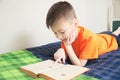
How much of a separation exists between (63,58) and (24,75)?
240 millimetres

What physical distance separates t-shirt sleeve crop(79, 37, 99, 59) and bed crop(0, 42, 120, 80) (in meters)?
0.04

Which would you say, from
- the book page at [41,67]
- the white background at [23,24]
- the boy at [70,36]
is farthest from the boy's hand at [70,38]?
the white background at [23,24]

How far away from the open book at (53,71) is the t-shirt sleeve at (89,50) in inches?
4.7

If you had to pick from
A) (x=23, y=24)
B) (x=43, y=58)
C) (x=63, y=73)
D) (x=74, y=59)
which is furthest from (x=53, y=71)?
(x=23, y=24)

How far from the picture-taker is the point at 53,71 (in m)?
0.81

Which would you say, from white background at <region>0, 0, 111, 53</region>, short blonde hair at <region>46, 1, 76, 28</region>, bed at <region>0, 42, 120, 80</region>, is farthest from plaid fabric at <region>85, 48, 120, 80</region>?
white background at <region>0, 0, 111, 53</region>

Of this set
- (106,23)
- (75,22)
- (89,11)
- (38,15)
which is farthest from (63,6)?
(106,23)

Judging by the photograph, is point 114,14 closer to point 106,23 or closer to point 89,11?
point 106,23

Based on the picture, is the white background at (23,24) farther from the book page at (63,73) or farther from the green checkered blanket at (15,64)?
the book page at (63,73)

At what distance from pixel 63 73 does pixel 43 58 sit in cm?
31

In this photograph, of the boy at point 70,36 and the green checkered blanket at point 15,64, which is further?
the boy at point 70,36

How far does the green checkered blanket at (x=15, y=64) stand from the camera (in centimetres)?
80

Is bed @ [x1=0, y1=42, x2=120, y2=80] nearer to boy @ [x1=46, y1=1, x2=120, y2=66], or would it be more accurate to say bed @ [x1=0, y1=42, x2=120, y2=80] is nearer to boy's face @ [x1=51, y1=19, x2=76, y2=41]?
boy @ [x1=46, y1=1, x2=120, y2=66]

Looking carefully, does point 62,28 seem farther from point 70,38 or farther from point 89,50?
point 89,50
